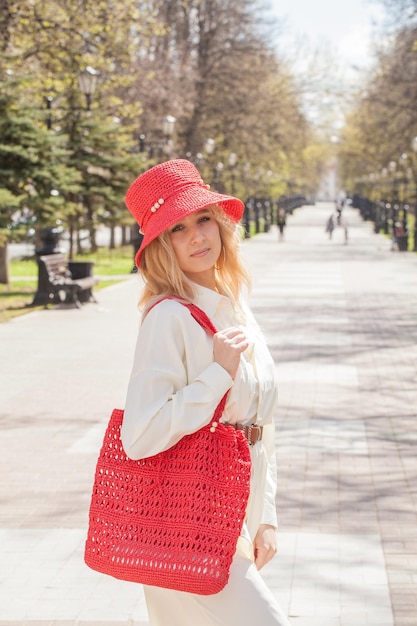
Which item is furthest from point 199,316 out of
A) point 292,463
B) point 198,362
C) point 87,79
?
point 87,79

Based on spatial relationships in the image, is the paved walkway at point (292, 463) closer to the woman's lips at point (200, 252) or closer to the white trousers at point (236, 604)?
the white trousers at point (236, 604)

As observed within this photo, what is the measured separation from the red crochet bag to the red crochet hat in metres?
0.50

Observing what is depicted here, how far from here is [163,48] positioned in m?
45.8

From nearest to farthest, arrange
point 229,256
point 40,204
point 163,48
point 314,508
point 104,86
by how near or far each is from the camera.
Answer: point 229,256
point 314,508
point 40,204
point 104,86
point 163,48

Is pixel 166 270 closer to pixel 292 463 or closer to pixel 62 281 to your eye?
pixel 292 463

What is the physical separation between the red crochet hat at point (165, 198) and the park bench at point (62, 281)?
56.1 feet

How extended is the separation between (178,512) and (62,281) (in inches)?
704

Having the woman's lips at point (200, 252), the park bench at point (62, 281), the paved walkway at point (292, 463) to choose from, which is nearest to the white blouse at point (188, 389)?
the woman's lips at point (200, 252)

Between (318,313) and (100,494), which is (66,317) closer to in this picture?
(318,313)

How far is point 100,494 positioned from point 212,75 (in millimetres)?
45445

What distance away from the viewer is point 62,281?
67.4ft

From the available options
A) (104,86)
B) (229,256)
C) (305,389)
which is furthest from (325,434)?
(104,86)

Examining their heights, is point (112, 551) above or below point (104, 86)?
below

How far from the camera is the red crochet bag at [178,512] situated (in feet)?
9.29
